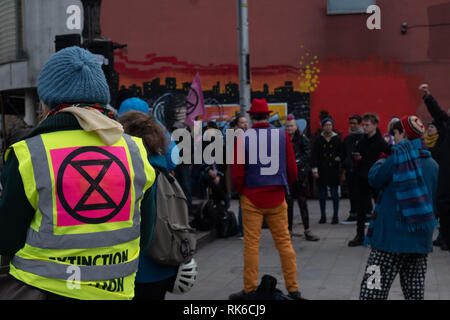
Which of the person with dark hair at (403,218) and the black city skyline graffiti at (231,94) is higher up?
the black city skyline graffiti at (231,94)

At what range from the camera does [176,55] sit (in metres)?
18.1

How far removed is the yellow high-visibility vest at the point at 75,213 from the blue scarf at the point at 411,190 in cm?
287

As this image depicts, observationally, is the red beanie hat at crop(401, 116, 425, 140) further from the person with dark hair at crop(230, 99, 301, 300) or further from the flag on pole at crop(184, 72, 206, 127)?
the flag on pole at crop(184, 72, 206, 127)

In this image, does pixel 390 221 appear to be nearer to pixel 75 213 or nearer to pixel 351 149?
pixel 75 213

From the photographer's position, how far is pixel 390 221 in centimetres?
486

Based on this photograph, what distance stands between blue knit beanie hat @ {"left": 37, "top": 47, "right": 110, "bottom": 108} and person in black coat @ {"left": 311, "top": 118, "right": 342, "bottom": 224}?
9.34 metres

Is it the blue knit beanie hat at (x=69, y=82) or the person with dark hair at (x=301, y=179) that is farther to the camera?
the person with dark hair at (x=301, y=179)

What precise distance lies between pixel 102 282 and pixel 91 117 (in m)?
0.65

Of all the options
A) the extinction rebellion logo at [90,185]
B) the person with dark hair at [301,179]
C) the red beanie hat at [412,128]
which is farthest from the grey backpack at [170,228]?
the person with dark hair at [301,179]

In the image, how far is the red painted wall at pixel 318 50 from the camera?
666 inches

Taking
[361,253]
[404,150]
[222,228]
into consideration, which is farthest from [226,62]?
[404,150]

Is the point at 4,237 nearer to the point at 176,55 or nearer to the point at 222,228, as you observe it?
the point at 222,228

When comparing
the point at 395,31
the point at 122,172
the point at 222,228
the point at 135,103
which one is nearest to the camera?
the point at 122,172

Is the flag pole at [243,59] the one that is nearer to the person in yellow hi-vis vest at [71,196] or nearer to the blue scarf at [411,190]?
the blue scarf at [411,190]
